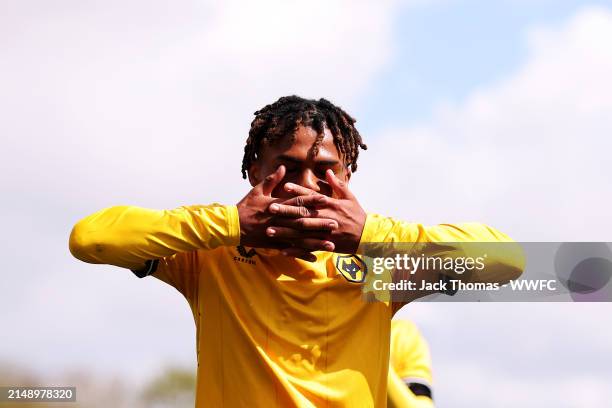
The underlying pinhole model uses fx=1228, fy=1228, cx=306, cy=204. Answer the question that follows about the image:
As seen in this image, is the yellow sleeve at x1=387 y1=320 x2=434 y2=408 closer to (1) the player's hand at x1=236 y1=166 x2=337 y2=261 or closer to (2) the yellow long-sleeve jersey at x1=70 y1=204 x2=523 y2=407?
(2) the yellow long-sleeve jersey at x1=70 y1=204 x2=523 y2=407

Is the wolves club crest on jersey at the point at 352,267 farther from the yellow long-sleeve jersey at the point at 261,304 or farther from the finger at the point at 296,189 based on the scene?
the finger at the point at 296,189

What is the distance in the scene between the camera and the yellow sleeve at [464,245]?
6.82 m

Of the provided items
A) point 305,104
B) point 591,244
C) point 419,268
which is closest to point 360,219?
point 419,268

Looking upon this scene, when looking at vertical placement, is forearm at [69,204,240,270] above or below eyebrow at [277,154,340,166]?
below

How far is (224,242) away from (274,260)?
18.1 inches

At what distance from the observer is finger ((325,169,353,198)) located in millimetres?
6742

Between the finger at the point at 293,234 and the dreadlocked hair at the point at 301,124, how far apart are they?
53cm

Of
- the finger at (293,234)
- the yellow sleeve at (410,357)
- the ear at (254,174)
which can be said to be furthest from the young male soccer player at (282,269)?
the yellow sleeve at (410,357)

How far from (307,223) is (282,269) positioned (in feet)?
1.51

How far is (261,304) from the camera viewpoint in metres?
6.69

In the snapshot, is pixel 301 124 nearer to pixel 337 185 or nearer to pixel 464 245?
pixel 337 185

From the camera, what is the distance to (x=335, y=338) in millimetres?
6664

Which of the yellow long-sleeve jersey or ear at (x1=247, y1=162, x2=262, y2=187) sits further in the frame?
ear at (x1=247, y1=162, x2=262, y2=187)

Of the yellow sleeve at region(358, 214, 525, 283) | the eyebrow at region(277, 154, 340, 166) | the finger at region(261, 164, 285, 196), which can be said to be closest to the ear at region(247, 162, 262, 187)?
the eyebrow at region(277, 154, 340, 166)
